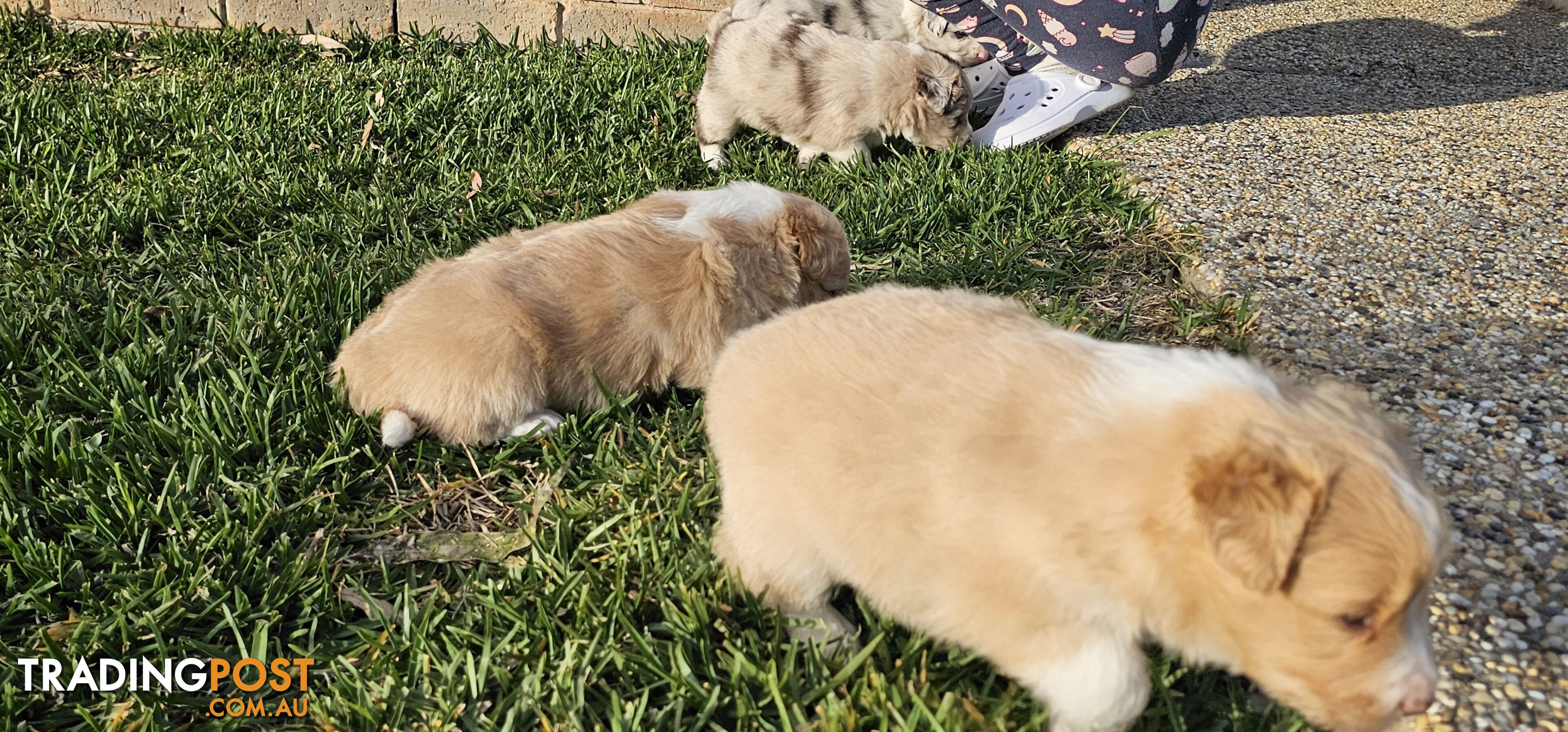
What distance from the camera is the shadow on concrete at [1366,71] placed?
5.29m

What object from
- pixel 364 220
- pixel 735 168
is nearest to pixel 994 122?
pixel 735 168

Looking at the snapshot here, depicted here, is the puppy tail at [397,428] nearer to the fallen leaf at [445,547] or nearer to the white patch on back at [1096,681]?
the fallen leaf at [445,547]

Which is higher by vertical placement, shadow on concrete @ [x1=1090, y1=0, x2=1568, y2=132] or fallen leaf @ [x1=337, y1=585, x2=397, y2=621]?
shadow on concrete @ [x1=1090, y1=0, x2=1568, y2=132]

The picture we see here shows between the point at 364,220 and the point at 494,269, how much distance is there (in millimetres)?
1386

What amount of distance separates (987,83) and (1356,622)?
4233mm

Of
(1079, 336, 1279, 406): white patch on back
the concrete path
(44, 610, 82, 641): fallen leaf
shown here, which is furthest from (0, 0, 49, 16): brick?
(1079, 336, 1279, 406): white patch on back

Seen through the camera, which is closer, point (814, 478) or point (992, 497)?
point (992, 497)

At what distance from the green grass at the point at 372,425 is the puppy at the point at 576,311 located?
0.36ft

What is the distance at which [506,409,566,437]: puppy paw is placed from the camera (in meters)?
2.84

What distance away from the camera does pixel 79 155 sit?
4.38 meters

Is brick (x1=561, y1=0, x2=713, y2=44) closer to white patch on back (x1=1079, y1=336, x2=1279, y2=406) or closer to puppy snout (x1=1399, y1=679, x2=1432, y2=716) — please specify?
white patch on back (x1=1079, y1=336, x2=1279, y2=406)

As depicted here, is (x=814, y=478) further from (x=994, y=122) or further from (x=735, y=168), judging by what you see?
(x=994, y=122)

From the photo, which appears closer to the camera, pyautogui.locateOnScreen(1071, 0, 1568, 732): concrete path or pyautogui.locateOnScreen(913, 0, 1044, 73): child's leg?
pyautogui.locateOnScreen(1071, 0, 1568, 732): concrete path

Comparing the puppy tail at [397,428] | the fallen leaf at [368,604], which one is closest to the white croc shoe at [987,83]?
the puppy tail at [397,428]
